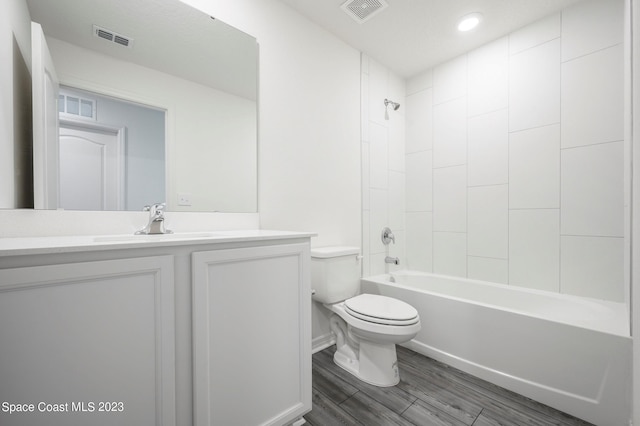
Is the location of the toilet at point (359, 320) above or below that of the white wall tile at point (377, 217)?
below

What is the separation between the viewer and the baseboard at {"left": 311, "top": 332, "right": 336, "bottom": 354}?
1.94 meters

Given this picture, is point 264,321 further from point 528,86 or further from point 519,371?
point 528,86

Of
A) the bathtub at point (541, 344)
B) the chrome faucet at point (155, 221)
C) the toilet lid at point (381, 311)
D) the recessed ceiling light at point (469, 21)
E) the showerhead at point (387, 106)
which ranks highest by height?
the recessed ceiling light at point (469, 21)

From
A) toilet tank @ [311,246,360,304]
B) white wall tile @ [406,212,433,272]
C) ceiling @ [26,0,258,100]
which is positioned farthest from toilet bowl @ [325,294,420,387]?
ceiling @ [26,0,258,100]

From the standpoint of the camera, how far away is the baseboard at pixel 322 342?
1937 mm

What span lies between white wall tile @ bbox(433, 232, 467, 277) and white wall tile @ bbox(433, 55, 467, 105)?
130 cm

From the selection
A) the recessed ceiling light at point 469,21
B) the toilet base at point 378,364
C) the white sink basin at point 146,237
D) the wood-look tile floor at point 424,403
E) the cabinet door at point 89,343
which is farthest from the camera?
the recessed ceiling light at point 469,21

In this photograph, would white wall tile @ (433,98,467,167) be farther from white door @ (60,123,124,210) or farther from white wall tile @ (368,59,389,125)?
white door @ (60,123,124,210)

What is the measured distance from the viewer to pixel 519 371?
149 cm

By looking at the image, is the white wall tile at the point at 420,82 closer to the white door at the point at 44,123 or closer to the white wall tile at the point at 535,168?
the white wall tile at the point at 535,168

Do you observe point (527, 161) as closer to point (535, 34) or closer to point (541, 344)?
point (535, 34)

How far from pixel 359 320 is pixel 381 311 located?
0.47ft

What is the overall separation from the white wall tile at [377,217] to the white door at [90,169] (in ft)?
6.15

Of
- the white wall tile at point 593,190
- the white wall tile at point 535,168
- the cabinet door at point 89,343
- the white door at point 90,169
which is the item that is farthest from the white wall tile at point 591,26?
the white door at point 90,169
